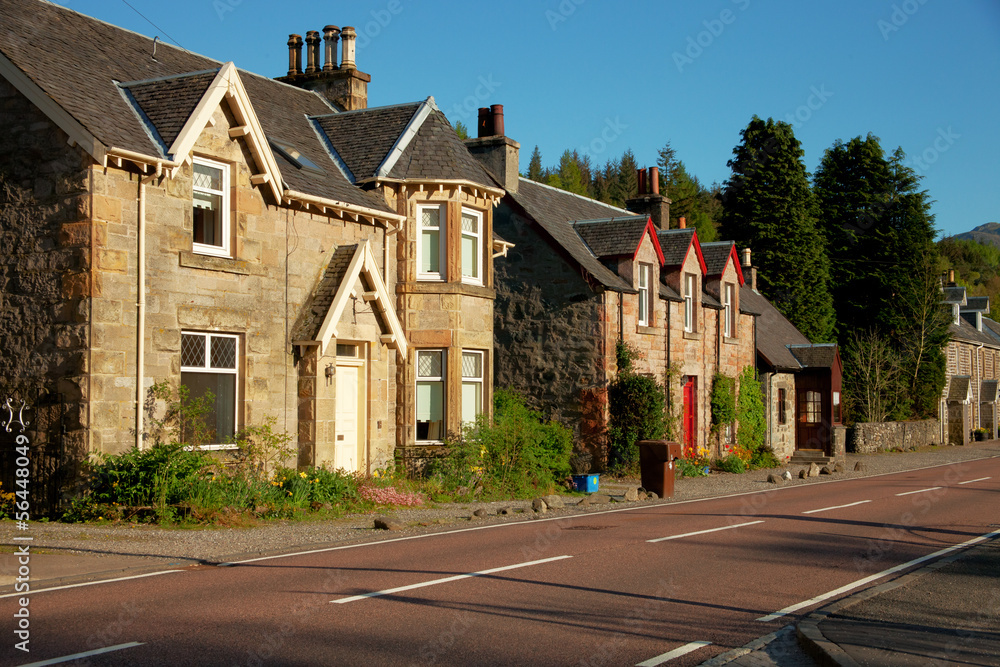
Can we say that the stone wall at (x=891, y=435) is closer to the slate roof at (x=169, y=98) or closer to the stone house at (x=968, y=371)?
the stone house at (x=968, y=371)

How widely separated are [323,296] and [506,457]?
6127 mm

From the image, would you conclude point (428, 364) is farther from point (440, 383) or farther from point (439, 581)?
point (439, 581)

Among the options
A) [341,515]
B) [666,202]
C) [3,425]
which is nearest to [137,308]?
[3,425]

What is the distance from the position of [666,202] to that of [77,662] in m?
31.5

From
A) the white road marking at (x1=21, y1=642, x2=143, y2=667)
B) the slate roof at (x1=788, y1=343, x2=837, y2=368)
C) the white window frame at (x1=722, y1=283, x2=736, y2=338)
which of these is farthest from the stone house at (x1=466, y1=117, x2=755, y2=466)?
Result: the white road marking at (x1=21, y1=642, x2=143, y2=667)

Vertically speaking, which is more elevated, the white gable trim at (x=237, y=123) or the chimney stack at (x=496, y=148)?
the chimney stack at (x=496, y=148)

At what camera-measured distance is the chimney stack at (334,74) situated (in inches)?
946

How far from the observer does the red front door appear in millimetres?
30547

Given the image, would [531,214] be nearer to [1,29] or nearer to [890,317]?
[1,29]

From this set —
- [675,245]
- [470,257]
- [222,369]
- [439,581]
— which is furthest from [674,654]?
[675,245]

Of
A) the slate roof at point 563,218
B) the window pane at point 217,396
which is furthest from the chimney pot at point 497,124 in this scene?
the window pane at point 217,396

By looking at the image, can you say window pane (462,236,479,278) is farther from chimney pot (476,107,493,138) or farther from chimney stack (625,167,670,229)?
chimney stack (625,167,670,229)

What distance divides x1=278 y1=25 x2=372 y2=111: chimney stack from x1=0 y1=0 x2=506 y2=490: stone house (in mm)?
1516

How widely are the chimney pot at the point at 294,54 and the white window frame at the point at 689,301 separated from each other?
13.7 m
